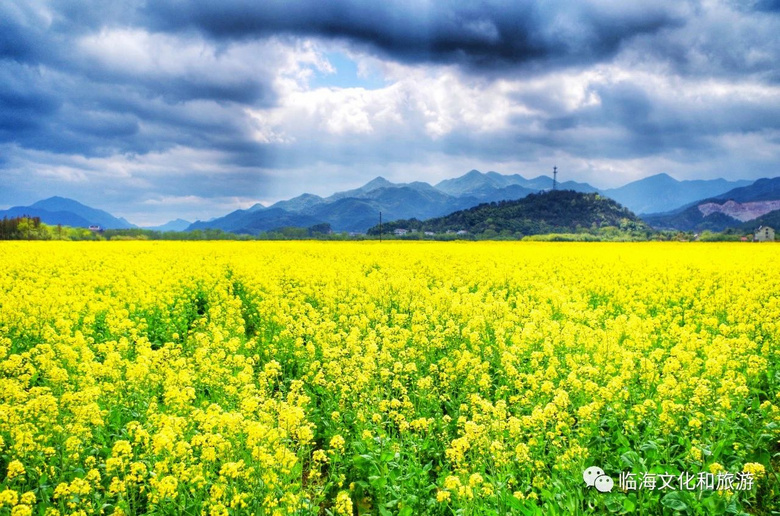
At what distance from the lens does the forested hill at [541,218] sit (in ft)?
464

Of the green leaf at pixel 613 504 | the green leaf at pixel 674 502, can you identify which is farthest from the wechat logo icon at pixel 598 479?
the green leaf at pixel 674 502

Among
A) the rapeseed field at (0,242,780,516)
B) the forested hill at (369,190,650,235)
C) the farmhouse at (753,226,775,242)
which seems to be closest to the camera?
the rapeseed field at (0,242,780,516)

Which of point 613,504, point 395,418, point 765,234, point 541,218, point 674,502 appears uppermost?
point 541,218

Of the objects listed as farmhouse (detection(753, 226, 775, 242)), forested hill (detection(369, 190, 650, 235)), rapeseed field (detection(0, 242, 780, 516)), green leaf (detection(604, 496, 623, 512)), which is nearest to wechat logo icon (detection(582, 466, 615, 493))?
rapeseed field (detection(0, 242, 780, 516))

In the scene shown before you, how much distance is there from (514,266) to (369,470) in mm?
17497

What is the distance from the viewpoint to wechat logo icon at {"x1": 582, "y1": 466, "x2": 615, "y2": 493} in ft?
15.1

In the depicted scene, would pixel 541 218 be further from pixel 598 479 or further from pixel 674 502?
pixel 674 502

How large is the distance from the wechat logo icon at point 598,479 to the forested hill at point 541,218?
129 meters

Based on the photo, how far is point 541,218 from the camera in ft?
524

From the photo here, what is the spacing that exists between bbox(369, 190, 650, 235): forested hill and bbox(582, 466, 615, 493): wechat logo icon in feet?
425

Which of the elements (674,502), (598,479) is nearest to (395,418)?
(598,479)

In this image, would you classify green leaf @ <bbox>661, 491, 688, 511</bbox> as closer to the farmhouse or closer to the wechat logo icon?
the wechat logo icon

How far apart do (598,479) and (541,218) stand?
543ft

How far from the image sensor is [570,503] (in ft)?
13.9
